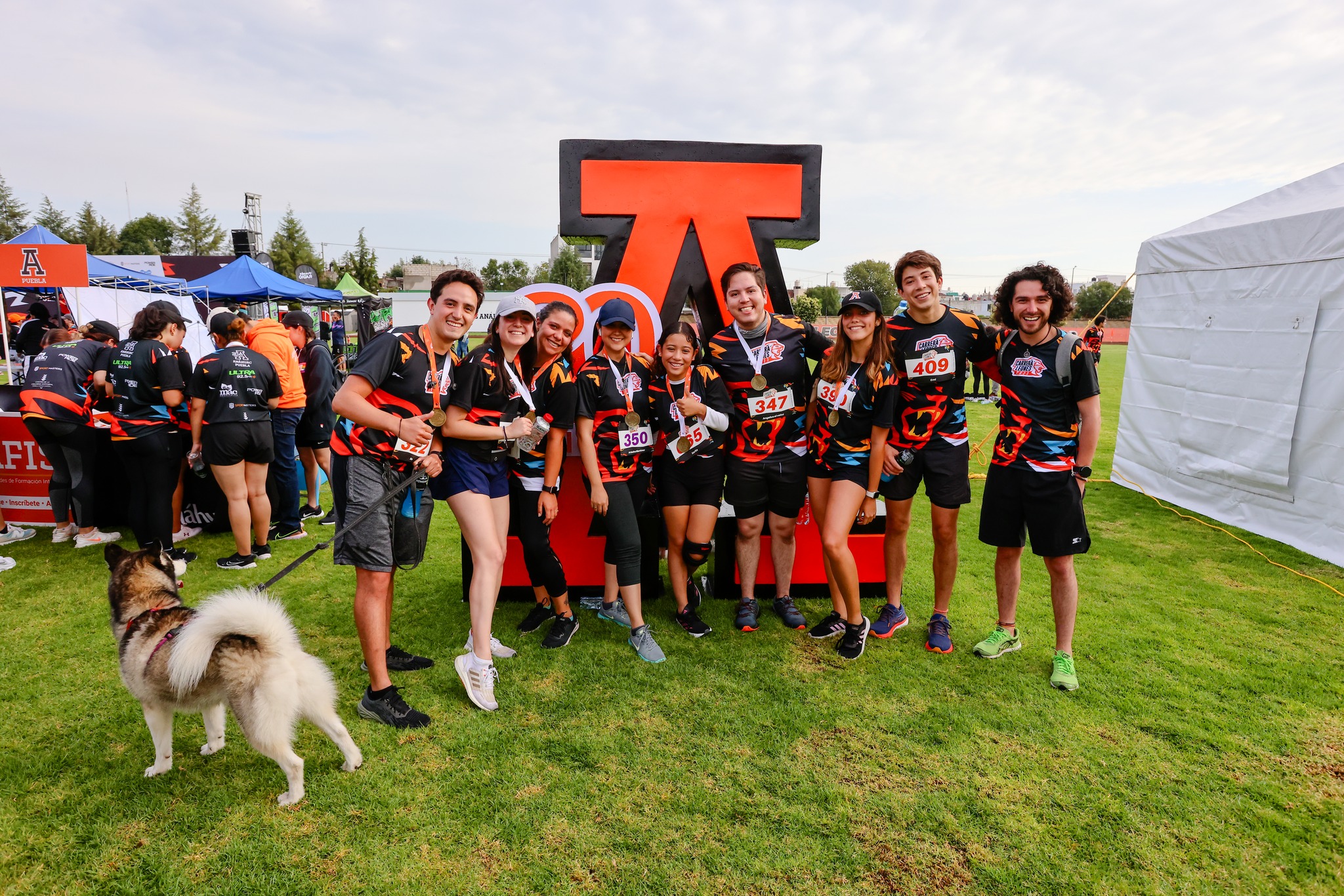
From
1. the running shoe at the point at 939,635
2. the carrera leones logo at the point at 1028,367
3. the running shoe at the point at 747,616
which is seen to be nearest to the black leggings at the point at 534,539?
the running shoe at the point at 747,616

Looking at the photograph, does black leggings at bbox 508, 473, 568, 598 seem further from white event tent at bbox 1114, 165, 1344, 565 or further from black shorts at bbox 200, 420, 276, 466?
white event tent at bbox 1114, 165, 1344, 565

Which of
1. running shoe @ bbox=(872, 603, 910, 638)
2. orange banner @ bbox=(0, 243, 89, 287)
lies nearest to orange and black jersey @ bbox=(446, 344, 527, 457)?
running shoe @ bbox=(872, 603, 910, 638)

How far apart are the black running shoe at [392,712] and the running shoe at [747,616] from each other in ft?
6.42

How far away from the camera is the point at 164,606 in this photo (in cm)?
280

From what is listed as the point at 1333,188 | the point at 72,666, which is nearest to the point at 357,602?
the point at 72,666

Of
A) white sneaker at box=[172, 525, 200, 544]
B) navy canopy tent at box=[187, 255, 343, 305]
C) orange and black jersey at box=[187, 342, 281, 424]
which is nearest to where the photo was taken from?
orange and black jersey at box=[187, 342, 281, 424]

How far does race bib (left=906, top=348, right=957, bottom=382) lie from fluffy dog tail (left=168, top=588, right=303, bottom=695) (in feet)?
11.0

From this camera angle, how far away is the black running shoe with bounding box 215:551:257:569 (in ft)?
16.8

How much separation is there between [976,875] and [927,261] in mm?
2941

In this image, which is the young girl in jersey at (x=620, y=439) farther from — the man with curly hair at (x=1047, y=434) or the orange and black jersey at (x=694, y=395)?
the man with curly hair at (x=1047, y=434)

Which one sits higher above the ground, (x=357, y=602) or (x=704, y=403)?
(x=704, y=403)

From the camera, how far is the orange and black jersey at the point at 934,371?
3674mm

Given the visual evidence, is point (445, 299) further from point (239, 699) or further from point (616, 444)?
point (239, 699)

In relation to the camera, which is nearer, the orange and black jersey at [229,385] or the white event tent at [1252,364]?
the orange and black jersey at [229,385]
